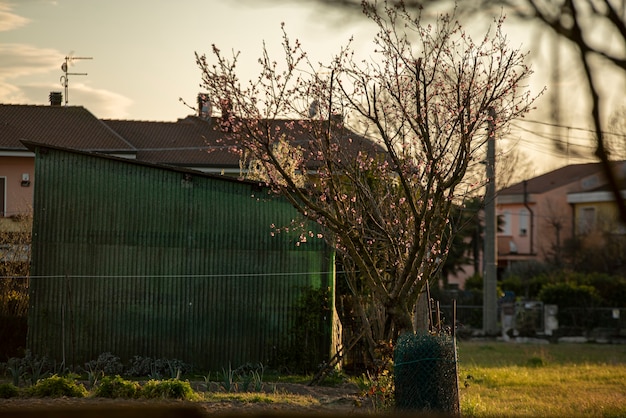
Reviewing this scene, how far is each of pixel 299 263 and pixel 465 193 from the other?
311 inches

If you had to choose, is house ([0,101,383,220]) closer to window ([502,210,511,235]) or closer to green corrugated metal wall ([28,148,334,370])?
green corrugated metal wall ([28,148,334,370])

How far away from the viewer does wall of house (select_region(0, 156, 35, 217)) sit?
122 ft

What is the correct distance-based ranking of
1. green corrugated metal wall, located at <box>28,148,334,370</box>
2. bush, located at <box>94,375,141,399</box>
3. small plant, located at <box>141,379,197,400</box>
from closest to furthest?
1. small plant, located at <box>141,379,197,400</box>
2. bush, located at <box>94,375,141,399</box>
3. green corrugated metal wall, located at <box>28,148,334,370</box>

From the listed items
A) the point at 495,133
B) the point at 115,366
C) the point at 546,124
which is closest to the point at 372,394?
the point at 495,133

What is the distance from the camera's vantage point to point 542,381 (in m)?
21.9

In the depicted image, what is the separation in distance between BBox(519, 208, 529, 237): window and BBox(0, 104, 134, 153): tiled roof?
30.2 meters

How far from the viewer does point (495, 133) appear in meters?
15.2

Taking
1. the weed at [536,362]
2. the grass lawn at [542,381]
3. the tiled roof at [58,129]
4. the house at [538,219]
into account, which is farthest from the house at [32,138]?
the house at [538,219]

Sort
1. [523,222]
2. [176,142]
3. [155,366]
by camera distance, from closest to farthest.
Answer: [155,366], [176,142], [523,222]

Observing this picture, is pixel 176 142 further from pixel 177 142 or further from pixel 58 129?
pixel 58 129

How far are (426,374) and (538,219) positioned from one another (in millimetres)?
48708

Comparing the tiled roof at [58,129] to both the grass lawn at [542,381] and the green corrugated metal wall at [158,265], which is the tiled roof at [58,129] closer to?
the green corrugated metal wall at [158,265]

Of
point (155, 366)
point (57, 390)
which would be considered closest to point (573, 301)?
point (155, 366)

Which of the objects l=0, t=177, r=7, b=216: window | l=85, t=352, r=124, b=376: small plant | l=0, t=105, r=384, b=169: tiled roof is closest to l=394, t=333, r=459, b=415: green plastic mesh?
l=85, t=352, r=124, b=376: small plant
